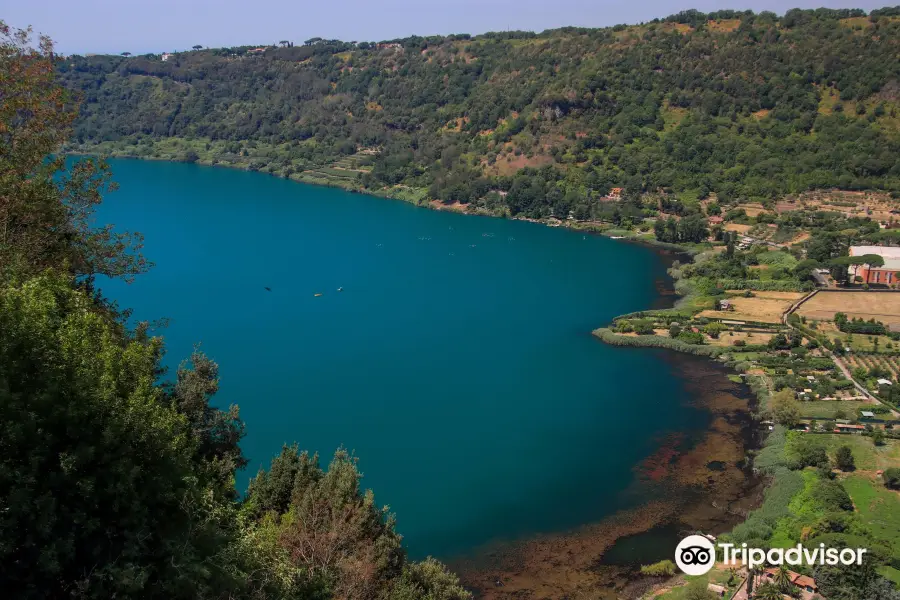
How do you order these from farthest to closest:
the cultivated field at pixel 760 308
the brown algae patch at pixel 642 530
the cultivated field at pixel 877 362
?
the cultivated field at pixel 760 308
the cultivated field at pixel 877 362
the brown algae patch at pixel 642 530

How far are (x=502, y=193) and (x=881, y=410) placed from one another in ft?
141

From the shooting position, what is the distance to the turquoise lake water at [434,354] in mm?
23078

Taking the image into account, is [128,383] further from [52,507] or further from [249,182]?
[249,182]

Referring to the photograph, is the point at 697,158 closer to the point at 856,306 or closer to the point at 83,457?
the point at 856,306

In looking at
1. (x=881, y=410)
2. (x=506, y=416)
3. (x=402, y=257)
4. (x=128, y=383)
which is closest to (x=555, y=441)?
(x=506, y=416)

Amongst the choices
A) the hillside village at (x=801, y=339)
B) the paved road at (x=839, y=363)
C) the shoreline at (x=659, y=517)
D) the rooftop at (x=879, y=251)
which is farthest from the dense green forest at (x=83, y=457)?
the rooftop at (x=879, y=251)

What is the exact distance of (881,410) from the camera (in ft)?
84.7

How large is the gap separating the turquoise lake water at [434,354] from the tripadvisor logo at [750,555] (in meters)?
3.44

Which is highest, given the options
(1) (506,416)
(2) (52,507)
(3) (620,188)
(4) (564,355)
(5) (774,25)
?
(5) (774,25)

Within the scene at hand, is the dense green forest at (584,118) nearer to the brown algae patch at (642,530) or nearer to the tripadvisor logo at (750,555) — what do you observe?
the brown algae patch at (642,530)

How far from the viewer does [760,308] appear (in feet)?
123

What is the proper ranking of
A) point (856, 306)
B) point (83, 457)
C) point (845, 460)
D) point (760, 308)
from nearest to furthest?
point (83, 457), point (845, 460), point (856, 306), point (760, 308)

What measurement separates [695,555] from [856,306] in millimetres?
24588

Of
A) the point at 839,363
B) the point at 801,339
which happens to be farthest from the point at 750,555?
the point at 801,339
